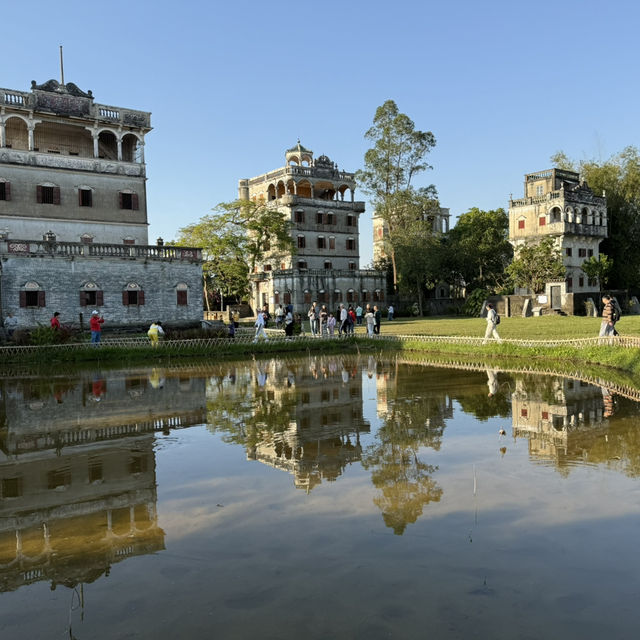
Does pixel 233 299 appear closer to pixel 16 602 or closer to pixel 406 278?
pixel 406 278

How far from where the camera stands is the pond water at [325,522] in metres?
4.70

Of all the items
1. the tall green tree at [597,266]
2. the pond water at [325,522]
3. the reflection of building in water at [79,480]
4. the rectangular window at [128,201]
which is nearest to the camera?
the pond water at [325,522]

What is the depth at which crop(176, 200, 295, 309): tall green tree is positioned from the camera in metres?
48.3

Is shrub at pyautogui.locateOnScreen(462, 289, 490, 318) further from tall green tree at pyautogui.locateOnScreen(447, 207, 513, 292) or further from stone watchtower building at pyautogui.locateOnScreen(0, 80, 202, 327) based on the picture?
stone watchtower building at pyautogui.locateOnScreen(0, 80, 202, 327)

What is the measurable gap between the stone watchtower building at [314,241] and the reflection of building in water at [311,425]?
3406 centimetres

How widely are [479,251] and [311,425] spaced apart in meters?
50.5

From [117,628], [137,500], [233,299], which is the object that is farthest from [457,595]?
[233,299]

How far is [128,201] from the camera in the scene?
36562 millimetres

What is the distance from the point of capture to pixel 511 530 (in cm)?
613

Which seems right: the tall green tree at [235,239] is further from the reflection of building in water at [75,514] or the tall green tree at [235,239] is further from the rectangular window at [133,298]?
the reflection of building in water at [75,514]

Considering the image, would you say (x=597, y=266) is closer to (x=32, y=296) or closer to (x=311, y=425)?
(x=32, y=296)

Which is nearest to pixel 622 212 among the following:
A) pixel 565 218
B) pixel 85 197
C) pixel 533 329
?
pixel 565 218

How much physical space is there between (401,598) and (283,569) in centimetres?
114

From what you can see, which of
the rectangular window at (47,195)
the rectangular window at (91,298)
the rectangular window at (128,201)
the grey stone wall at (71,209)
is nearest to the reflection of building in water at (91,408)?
the rectangular window at (91,298)
